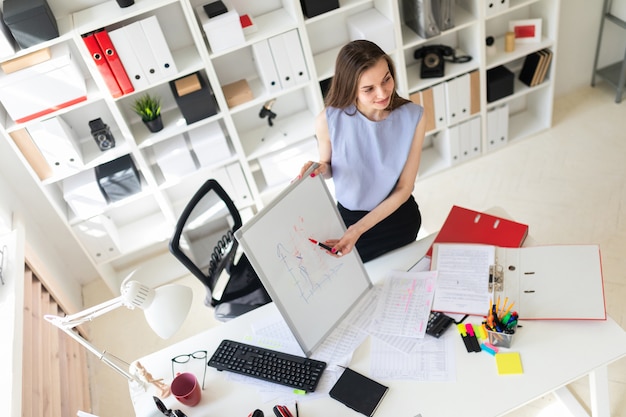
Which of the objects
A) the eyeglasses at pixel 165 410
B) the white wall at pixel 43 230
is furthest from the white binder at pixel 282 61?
the eyeglasses at pixel 165 410

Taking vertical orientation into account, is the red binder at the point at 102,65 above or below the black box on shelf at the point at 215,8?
below

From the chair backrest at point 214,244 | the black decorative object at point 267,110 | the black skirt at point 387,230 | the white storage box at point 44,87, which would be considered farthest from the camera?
the black decorative object at point 267,110

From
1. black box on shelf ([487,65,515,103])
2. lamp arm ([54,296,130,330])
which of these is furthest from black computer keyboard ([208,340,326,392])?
black box on shelf ([487,65,515,103])

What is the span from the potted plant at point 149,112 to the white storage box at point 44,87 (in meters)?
0.31

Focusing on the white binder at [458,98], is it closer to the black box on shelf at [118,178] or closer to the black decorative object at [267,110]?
the black decorative object at [267,110]

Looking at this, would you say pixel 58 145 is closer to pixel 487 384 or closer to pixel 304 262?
pixel 304 262

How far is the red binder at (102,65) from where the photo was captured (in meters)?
2.74

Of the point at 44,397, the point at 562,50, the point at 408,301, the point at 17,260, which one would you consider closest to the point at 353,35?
the point at 562,50

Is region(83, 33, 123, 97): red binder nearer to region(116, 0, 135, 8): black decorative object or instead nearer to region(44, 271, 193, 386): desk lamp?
region(116, 0, 135, 8): black decorative object

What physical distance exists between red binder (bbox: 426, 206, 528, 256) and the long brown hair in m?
0.63

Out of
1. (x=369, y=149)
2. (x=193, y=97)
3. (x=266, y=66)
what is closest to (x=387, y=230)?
(x=369, y=149)

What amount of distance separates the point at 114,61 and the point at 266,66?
796mm

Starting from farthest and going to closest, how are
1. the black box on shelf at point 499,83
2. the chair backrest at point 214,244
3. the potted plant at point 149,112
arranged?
the black box on shelf at point 499,83
the potted plant at point 149,112
the chair backrest at point 214,244

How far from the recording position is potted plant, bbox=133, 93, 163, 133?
3105 millimetres
